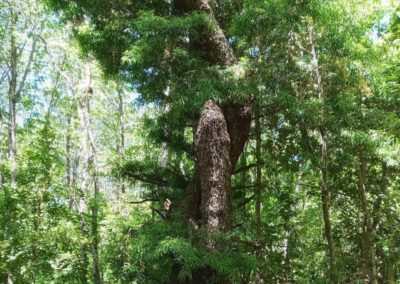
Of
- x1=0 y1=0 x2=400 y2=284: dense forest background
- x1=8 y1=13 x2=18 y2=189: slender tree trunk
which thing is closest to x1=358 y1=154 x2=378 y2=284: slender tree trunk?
x1=0 y1=0 x2=400 y2=284: dense forest background

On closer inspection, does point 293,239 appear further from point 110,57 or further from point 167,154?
point 110,57

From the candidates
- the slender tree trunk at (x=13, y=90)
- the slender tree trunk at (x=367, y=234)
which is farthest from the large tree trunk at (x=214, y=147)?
the slender tree trunk at (x=13, y=90)

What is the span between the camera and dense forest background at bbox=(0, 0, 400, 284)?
452 cm

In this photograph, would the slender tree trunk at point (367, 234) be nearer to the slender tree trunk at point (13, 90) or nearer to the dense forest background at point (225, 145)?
the dense forest background at point (225, 145)

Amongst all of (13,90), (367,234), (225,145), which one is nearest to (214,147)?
(225,145)

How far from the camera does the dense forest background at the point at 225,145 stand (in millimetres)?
4520

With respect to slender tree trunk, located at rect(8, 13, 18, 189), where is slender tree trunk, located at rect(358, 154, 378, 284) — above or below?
below

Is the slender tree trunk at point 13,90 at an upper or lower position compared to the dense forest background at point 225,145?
upper

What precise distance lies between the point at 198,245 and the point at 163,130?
84.5 inches

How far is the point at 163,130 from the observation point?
577cm

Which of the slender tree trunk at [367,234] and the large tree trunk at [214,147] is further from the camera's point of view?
the slender tree trunk at [367,234]

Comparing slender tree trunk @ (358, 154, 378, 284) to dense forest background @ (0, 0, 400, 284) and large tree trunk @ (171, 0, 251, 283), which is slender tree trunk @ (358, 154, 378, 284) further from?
large tree trunk @ (171, 0, 251, 283)

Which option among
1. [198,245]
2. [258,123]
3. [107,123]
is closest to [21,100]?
[107,123]

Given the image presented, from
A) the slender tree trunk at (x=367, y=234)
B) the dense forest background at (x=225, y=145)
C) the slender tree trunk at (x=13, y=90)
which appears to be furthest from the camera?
the slender tree trunk at (x=13, y=90)
